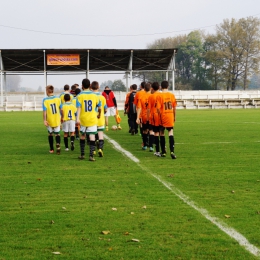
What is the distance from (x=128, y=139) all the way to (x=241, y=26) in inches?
3061

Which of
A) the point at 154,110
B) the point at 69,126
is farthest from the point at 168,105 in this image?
the point at 69,126

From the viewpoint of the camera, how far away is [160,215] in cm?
707

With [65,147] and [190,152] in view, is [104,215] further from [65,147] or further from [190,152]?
[65,147]

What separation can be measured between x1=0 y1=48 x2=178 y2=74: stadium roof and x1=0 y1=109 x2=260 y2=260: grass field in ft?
128

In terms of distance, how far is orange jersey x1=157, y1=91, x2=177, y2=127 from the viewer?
12734mm

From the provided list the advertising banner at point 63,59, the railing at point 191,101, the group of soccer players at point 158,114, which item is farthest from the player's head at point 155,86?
the advertising banner at point 63,59

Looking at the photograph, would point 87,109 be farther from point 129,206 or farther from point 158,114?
point 129,206

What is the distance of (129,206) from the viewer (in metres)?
7.63

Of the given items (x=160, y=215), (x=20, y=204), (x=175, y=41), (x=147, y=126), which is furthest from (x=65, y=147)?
(x=175, y=41)

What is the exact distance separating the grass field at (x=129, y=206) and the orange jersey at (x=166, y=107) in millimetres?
938

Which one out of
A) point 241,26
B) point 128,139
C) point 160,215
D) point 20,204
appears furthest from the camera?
point 241,26

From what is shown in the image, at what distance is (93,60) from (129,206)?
154 ft

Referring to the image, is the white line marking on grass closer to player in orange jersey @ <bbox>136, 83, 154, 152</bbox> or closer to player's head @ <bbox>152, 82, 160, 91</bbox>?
player's head @ <bbox>152, 82, 160, 91</bbox>

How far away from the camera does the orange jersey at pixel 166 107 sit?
12.7m
